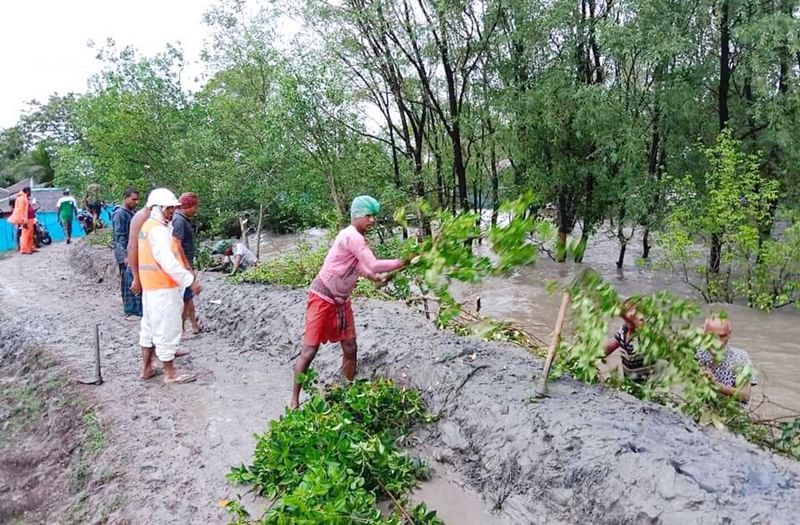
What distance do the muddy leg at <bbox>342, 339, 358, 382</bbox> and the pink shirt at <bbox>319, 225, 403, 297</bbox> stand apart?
0.53 meters

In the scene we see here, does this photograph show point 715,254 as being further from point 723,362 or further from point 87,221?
point 87,221

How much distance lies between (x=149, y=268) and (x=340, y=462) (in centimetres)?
304

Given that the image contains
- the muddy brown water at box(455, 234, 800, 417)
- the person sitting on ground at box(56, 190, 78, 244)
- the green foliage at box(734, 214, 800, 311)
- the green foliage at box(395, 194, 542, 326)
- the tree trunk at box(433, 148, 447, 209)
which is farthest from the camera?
the tree trunk at box(433, 148, 447, 209)

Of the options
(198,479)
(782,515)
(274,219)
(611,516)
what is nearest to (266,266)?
(198,479)

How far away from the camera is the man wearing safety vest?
568 cm

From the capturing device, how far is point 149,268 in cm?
580

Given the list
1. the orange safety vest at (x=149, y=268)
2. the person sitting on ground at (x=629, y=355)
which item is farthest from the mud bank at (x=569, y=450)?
the orange safety vest at (x=149, y=268)

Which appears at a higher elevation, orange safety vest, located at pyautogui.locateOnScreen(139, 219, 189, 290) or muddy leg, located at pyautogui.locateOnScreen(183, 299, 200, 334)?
orange safety vest, located at pyautogui.locateOnScreen(139, 219, 189, 290)

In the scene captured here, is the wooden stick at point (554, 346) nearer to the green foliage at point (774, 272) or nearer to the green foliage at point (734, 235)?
the green foliage at point (734, 235)

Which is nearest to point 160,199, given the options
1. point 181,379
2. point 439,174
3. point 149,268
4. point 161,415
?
point 149,268

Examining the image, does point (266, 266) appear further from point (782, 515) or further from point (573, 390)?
point (782, 515)

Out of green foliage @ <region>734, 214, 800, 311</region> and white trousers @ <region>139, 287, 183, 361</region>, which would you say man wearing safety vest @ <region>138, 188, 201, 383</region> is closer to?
white trousers @ <region>139, 287, 183, 361</region>

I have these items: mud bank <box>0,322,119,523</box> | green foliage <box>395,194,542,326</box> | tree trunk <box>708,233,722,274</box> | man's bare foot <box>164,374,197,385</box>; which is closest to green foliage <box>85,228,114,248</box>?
mud bank <box>0,322,119,523</box>

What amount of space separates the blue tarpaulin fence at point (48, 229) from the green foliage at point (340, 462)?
16725 millimetres
